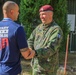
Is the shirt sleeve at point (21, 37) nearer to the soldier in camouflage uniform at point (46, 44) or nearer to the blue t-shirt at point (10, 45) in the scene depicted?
the blue t-shirt at point (10, 45)

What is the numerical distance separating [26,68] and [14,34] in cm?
567

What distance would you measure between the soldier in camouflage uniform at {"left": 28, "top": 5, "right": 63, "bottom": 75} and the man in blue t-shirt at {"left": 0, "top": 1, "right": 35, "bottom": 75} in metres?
0.38

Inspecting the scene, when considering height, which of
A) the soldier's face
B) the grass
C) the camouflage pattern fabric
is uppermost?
the soldier's face

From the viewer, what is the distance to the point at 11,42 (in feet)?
12.3

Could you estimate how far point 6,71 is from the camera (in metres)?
3.81

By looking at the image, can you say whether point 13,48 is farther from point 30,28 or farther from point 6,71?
point 30,28

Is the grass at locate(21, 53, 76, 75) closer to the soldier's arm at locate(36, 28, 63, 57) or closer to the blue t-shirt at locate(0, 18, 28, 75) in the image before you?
the soldier's arm at locate(36, 28, 63, 57)

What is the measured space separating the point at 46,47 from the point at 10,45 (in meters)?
0.60

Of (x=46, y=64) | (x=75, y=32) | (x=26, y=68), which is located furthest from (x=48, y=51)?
(x=75, y=32)

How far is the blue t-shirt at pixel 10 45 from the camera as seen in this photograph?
372 centimetres

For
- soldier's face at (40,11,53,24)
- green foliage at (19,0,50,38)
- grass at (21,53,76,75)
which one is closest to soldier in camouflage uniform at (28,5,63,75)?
soldier's face at (40,11,53,24)

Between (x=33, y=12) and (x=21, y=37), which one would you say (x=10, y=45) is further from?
(x=33, y=12)

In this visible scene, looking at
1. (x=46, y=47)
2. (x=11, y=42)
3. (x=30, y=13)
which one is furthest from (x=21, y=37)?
(x=30, y=13)

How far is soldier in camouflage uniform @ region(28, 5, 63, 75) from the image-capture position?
4.12 m
